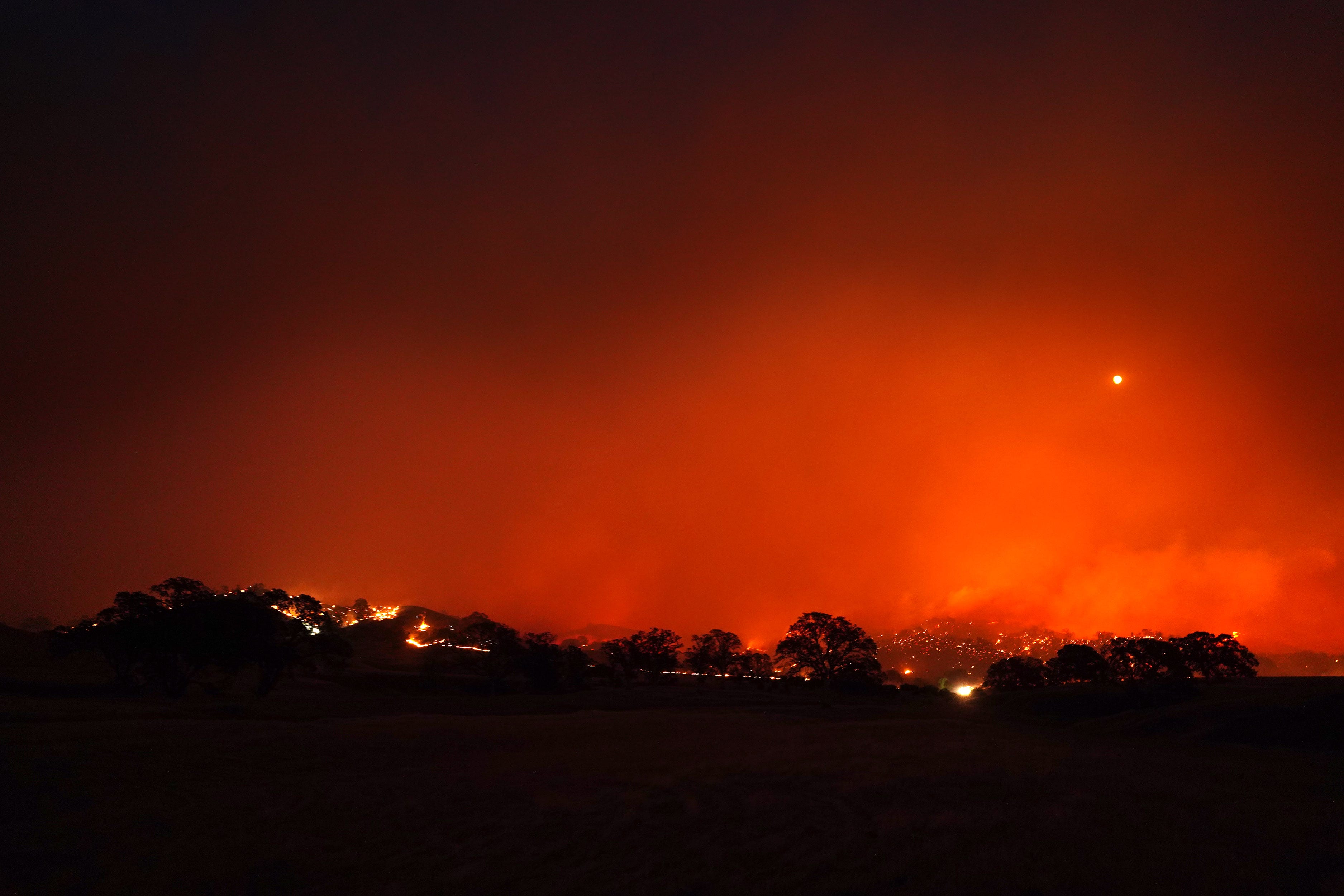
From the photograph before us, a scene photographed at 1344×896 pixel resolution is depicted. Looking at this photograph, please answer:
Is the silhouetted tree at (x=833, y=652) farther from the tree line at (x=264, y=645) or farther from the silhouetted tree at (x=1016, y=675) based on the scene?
the silhouetted tree at (x=1016, y=675)

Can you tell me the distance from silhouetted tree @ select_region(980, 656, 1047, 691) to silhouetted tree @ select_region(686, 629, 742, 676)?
44106 millimetres

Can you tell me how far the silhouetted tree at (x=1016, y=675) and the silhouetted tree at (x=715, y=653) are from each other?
4411cm

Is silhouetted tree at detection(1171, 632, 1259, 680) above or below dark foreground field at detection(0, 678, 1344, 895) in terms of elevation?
above

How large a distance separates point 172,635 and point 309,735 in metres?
34.3

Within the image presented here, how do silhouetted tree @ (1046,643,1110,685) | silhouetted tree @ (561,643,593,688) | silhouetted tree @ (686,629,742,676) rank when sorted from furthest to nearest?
silhouetted tree @ (686,629,742,676) < silhouetted tree @ (561,643,593,688) < silhouetted tree @ (1046,643,1110,685)

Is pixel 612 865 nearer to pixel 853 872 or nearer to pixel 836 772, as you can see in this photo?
pixel 853 872

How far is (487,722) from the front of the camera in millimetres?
30875

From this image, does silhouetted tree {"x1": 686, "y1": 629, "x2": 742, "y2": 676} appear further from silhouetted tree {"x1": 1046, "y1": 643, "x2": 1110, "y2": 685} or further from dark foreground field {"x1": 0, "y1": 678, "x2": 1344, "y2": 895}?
dark foreground field {"x1": 0, "y1": 678, "x2": 1344, "y2": 895}

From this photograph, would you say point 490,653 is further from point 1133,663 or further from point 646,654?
point 1133,663

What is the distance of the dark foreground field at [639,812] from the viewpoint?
946 cm

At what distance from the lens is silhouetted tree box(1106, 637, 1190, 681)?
6950 centimetres

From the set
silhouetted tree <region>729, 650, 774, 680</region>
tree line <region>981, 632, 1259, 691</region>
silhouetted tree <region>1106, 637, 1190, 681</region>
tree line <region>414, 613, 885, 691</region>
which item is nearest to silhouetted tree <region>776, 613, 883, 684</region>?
tree line <region>414, 613, 885, 691</region>

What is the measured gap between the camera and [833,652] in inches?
2987

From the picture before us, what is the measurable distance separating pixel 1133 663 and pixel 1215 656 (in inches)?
307
